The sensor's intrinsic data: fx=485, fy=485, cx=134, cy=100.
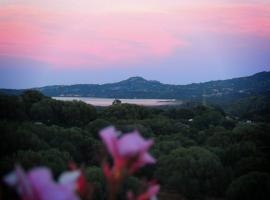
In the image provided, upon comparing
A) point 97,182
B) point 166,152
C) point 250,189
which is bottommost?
point 250,189

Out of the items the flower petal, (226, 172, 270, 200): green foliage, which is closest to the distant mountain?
(226, 172, 270, 200): green foliage

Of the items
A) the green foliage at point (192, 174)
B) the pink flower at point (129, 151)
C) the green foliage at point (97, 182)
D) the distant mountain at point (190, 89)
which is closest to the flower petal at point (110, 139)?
the pink flower at point (129, 151)

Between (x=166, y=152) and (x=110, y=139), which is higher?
(x=110, y=139)

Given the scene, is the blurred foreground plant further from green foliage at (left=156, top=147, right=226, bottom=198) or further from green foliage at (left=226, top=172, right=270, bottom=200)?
green foliage at (left=156, top=147, right=226, bottom=198)

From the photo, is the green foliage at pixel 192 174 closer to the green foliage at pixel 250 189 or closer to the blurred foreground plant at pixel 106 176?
the green foliage at pixel 250 189

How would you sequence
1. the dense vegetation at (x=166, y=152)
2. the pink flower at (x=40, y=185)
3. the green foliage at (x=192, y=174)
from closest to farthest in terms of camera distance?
the pink flower at (x=40, y=185)
the dense vegetation at (x=166, y=152)
the green foliage at (x=192, y=174)

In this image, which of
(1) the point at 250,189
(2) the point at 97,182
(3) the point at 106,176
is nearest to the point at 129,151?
(3) the point at 106,176

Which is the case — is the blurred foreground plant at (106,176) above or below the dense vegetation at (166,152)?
above

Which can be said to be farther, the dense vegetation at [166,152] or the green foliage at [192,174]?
the green foliage at [192,174]

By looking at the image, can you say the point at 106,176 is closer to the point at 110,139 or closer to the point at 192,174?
the point at 110,139
